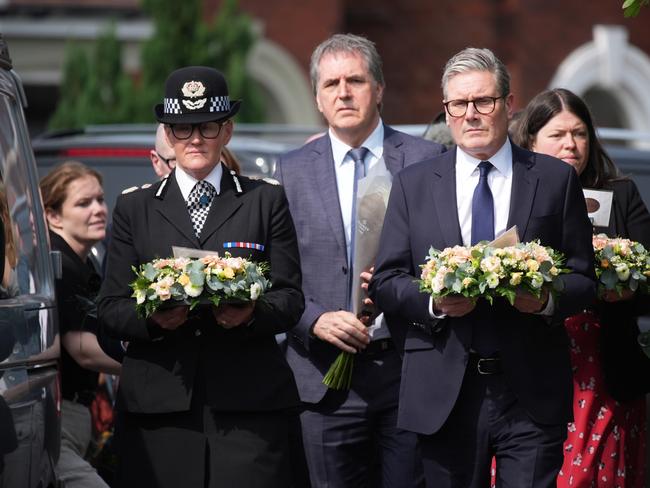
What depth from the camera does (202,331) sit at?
202 inches

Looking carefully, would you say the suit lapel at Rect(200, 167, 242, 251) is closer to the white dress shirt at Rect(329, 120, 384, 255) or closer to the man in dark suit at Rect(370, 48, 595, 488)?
the man in dark suit at Rect(370, 48, 595, 488)

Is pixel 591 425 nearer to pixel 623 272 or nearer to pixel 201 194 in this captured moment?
pixel 623 272

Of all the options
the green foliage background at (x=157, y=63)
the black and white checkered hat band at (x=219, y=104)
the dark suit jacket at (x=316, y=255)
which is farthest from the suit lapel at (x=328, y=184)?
the green foliage background at (x=157, y=63)

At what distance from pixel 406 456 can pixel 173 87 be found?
5.73 ft

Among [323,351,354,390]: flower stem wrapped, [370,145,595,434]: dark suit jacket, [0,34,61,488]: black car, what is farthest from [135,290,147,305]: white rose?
[323,351,354,390]: flower stem wrapped

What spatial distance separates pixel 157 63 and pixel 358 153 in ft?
37.0

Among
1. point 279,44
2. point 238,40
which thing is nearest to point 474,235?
point 238,40

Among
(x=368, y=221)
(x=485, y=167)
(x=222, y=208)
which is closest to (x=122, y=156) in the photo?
(x=368, y=221)

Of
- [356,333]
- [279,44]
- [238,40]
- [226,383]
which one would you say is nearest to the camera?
[226,383]

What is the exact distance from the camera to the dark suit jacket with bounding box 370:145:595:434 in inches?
202

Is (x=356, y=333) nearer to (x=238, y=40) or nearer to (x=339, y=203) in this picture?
(x=339, y=203)

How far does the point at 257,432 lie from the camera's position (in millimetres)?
5113

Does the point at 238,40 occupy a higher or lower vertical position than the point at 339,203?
higher

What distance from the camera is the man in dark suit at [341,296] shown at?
581 centimetres
